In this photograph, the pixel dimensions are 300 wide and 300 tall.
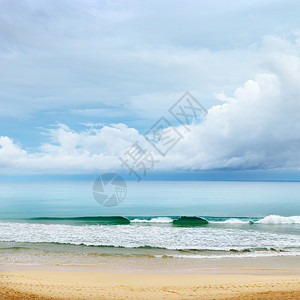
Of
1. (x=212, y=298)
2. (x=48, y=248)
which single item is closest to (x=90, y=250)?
(x=48, y=248)

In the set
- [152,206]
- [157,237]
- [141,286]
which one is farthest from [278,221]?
[141,286]

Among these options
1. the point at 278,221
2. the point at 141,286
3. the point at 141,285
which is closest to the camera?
the point at 141,286

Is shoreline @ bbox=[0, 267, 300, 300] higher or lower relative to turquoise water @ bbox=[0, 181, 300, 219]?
lower

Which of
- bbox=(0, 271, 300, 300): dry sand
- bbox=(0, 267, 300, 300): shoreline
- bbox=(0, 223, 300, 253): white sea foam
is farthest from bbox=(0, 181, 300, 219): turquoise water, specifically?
bbox=(0, 271, 300, 300): dry sand

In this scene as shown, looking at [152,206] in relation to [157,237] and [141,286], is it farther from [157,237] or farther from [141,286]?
[141,286]

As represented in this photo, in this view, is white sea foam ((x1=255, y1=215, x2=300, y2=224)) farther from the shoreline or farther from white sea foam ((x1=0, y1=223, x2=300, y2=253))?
the shoreline

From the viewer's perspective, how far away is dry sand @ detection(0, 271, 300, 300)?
33.0 ft

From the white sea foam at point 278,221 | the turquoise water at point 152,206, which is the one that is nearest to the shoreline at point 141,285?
the white sea foam at point 278,221

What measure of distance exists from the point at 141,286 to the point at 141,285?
13cm

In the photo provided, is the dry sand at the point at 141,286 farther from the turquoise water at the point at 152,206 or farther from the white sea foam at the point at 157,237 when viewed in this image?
the turquoise water at the point at 152,206

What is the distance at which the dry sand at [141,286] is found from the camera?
1005 cm

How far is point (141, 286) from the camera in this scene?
36.7 feet

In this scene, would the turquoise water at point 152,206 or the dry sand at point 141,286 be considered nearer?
the dry sand at point 141,286

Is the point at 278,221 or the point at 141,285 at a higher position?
the point at 278,221
